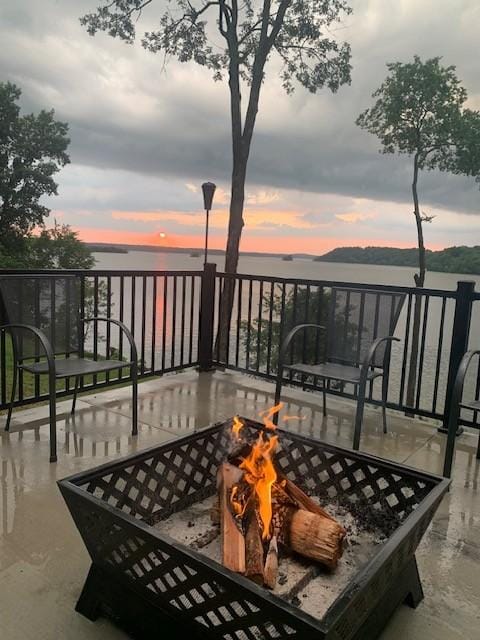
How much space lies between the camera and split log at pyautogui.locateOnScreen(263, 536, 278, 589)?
1.29 m

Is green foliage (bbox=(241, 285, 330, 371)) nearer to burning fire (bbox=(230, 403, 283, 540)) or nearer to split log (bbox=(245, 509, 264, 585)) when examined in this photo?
burning fire (bbox=(230, 403, 283, 540))

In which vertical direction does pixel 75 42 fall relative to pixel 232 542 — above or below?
above

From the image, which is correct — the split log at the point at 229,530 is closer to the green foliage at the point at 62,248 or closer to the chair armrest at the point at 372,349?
the chair armrest at the point at 372,349

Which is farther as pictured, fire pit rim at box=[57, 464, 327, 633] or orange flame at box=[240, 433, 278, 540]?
orange flame at box=[240, 433, 278, 540]

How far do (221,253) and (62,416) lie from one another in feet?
23.5

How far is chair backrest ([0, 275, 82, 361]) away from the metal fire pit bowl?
1.43 meters

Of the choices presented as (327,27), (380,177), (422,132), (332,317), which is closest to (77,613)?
(332,317)

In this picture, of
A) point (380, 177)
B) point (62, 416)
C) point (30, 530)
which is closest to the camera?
point (30, 530)

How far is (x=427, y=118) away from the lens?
1103cm

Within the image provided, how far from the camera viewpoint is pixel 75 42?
816 centimetres

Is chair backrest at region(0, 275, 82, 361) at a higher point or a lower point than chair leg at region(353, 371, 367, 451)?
higher

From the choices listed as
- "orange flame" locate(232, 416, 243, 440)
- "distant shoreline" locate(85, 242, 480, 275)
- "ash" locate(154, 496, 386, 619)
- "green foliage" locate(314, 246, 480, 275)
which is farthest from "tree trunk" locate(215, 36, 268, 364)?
"ash" locate(154, 496, 386, 619)

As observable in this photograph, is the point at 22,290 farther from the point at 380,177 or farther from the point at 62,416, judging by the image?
the point at 380,177

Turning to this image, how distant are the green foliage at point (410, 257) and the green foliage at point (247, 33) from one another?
3.91m
